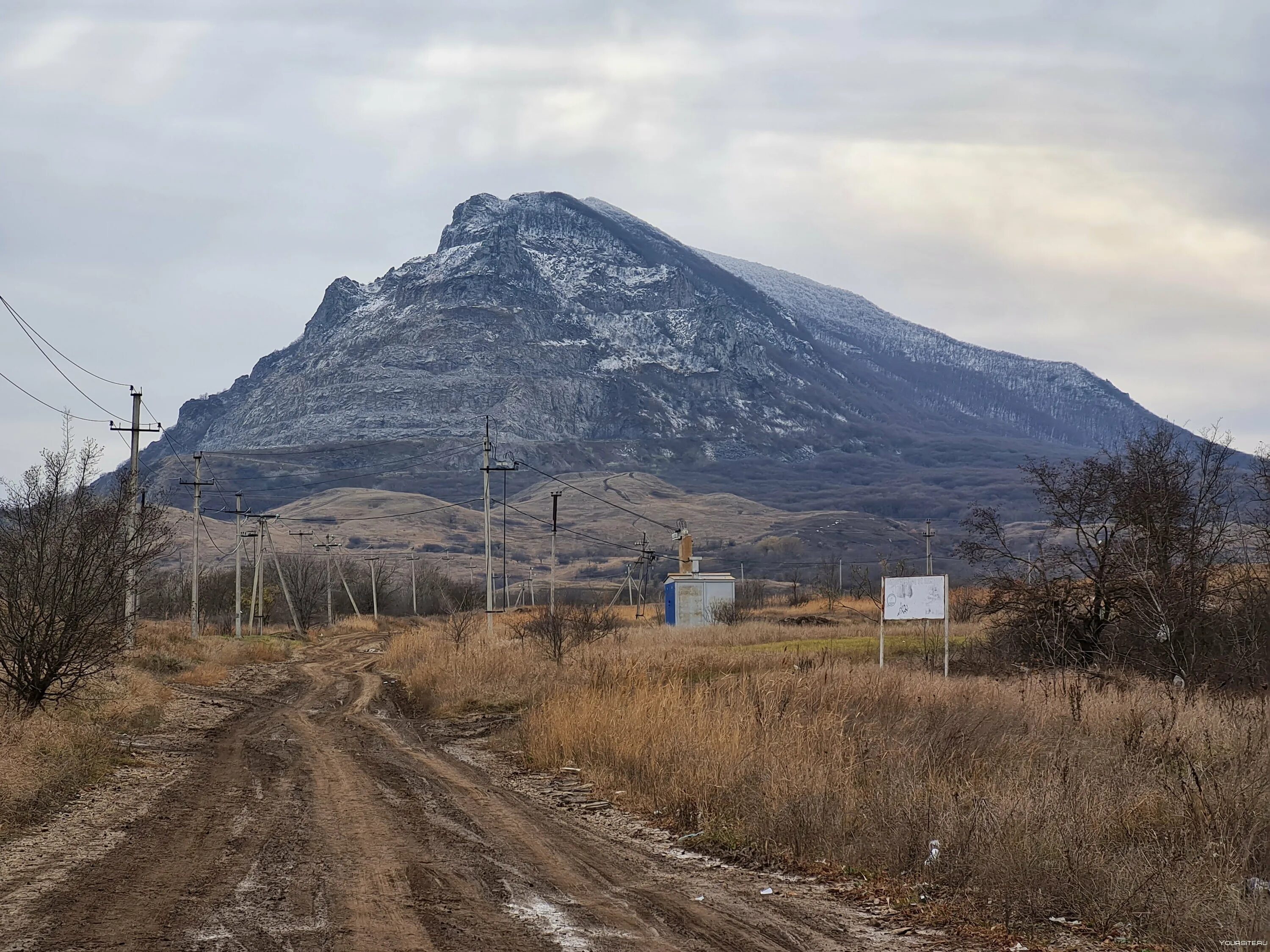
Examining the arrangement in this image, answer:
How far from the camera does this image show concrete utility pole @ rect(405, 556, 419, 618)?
3725 inches

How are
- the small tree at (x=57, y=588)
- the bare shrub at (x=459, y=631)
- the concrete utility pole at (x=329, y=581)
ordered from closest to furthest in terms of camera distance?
the small tree at (x=57, y=588), the bare shrub at (x=459, y=631), the concrete utility pole at (x=329, y=581)

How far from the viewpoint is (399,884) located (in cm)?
905

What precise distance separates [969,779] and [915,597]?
32.7 ft

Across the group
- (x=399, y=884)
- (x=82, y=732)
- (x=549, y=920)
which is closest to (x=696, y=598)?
(x=82, y=732)

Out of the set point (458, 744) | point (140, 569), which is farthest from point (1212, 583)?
point (140, 569)

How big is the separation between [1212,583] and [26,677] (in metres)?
23.9

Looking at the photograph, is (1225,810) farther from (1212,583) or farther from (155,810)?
(1212,583)

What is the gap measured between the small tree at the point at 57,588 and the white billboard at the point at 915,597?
45.0 feet

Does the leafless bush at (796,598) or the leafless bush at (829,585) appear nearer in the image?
the leafless bush at (829,585)

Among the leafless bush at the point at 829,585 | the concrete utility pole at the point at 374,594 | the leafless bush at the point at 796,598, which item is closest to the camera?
the leafless bush at the point at 829,585

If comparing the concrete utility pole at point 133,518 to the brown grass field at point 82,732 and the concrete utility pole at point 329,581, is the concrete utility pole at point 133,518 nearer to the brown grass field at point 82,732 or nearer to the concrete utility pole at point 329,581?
the brown grass field at point 82,732

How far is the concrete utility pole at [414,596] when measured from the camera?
9462 centimetres

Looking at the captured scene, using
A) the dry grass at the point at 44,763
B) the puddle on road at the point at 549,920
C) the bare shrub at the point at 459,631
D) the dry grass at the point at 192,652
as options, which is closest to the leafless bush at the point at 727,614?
the bare shrub at the point at 459,631

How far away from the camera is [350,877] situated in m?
9.25
